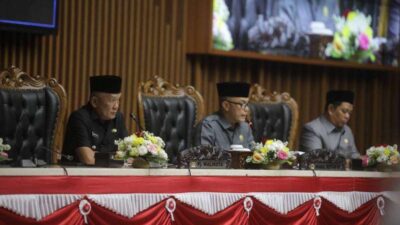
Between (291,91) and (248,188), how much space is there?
158 inches

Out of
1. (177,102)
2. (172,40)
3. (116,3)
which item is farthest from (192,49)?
(177,102)

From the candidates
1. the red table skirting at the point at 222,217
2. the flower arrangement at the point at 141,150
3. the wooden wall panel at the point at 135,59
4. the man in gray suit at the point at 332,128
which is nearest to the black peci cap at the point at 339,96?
the man in gray suit at the point at 332,128

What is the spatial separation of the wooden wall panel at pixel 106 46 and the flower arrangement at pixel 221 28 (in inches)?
11.8

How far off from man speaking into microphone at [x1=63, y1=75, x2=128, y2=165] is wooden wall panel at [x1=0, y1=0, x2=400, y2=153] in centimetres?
140

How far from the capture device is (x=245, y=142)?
6949mm

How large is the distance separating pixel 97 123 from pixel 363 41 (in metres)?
3.79

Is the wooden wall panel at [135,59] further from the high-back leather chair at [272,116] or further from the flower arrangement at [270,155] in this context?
the flower arrangement at [270,155]

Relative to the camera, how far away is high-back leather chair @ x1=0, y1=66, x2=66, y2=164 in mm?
6109

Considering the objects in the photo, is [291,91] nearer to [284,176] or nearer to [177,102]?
[177,102]

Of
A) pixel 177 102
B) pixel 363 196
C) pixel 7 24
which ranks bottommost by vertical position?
pixel 363 196

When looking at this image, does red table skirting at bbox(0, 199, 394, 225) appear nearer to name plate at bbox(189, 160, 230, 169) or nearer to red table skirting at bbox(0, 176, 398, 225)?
red table skirting at bbox(0, 176, 398, 225)

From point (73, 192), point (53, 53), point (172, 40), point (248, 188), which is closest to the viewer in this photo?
point (73, 192)

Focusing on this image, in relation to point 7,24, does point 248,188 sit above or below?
below

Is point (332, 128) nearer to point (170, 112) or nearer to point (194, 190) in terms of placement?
point (170, 112)
